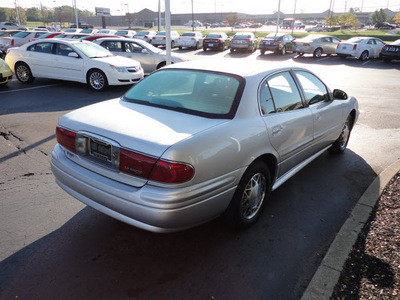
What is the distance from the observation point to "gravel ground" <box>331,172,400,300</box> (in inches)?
99.2

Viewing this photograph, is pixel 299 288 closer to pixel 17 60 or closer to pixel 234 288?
pixel 234 288

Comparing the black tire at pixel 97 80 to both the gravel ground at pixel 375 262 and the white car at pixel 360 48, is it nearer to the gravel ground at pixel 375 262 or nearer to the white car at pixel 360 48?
the gravel ground at pixel 375 262

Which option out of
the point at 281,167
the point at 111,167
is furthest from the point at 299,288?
the point at 111,167

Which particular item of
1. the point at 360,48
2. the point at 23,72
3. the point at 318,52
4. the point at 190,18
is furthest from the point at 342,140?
the point at 190,18

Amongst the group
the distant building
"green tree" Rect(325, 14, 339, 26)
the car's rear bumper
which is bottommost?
the car's rear bumper

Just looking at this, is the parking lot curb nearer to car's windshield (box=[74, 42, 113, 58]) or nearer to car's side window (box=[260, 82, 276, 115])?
car's side window (box=[260, 82, 276, 115])

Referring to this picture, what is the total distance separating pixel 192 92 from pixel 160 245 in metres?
1.58

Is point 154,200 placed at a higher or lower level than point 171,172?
lower

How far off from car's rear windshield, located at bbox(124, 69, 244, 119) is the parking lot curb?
155 centimetres

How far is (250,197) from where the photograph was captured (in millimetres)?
3293

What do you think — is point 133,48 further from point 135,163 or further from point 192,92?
point 135,163

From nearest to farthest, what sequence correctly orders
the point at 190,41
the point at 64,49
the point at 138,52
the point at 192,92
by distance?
the point at 192,92, the point at 64,49, the point at 138,52, the point at 190,41

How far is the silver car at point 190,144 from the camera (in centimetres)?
253

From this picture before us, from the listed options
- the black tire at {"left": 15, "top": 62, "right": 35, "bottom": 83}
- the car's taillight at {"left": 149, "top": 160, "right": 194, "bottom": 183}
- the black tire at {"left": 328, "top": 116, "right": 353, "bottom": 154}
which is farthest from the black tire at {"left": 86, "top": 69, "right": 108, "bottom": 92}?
the car's taillight at {"left": 149, "top": 160, "right": 194, "bottom": 183}
